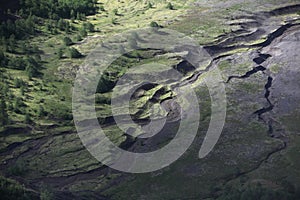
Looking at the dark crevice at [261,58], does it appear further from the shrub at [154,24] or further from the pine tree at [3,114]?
the pine tree at [3,114]

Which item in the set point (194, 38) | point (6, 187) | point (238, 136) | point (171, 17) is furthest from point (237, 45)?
point (6, 187)

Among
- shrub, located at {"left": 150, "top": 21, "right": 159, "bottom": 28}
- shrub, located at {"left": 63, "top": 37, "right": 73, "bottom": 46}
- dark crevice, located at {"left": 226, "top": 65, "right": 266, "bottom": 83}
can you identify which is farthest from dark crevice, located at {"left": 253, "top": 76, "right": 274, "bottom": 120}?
shrub, located at {"left": 63, "top": 37, "right": 73, "bottom": 46}

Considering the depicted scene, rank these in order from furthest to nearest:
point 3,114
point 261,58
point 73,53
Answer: point 73,53 < point 261,58 < point 3,114

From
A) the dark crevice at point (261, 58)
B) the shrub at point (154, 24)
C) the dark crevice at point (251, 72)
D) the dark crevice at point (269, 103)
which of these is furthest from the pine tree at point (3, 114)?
the dark crevice at point (261, 58)

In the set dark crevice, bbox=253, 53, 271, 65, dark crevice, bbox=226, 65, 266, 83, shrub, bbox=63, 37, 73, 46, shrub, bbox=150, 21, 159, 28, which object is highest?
dark crevice, bbox=253, 53, 271, 65

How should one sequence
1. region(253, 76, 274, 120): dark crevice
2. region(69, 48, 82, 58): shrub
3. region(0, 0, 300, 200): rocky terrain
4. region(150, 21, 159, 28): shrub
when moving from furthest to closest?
1. region(150, 21, 159, 28): shrub
2. region(69, 48, 82, 58): shrub
3. region(253, 76, 274, 120): dark crevice
4. region(0, 0, 300, 200): rocky terrain

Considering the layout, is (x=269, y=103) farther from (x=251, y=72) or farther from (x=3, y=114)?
(x=3, y=114)

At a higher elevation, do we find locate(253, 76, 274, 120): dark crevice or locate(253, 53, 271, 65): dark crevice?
locate(253, 53, 271, 65): dark crevice

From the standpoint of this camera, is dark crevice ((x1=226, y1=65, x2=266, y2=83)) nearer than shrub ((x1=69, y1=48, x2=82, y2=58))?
Yes

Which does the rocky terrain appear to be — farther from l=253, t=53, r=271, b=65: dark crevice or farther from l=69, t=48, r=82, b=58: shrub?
l=69, t=48, r=82, b=58: shrub

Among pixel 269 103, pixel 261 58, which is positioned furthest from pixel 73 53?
pixel 269 103

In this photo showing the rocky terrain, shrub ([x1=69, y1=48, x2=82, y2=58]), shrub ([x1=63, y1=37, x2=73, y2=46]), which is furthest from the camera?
shrub ([x1=63, y1=37, x2=73, y2=46])
